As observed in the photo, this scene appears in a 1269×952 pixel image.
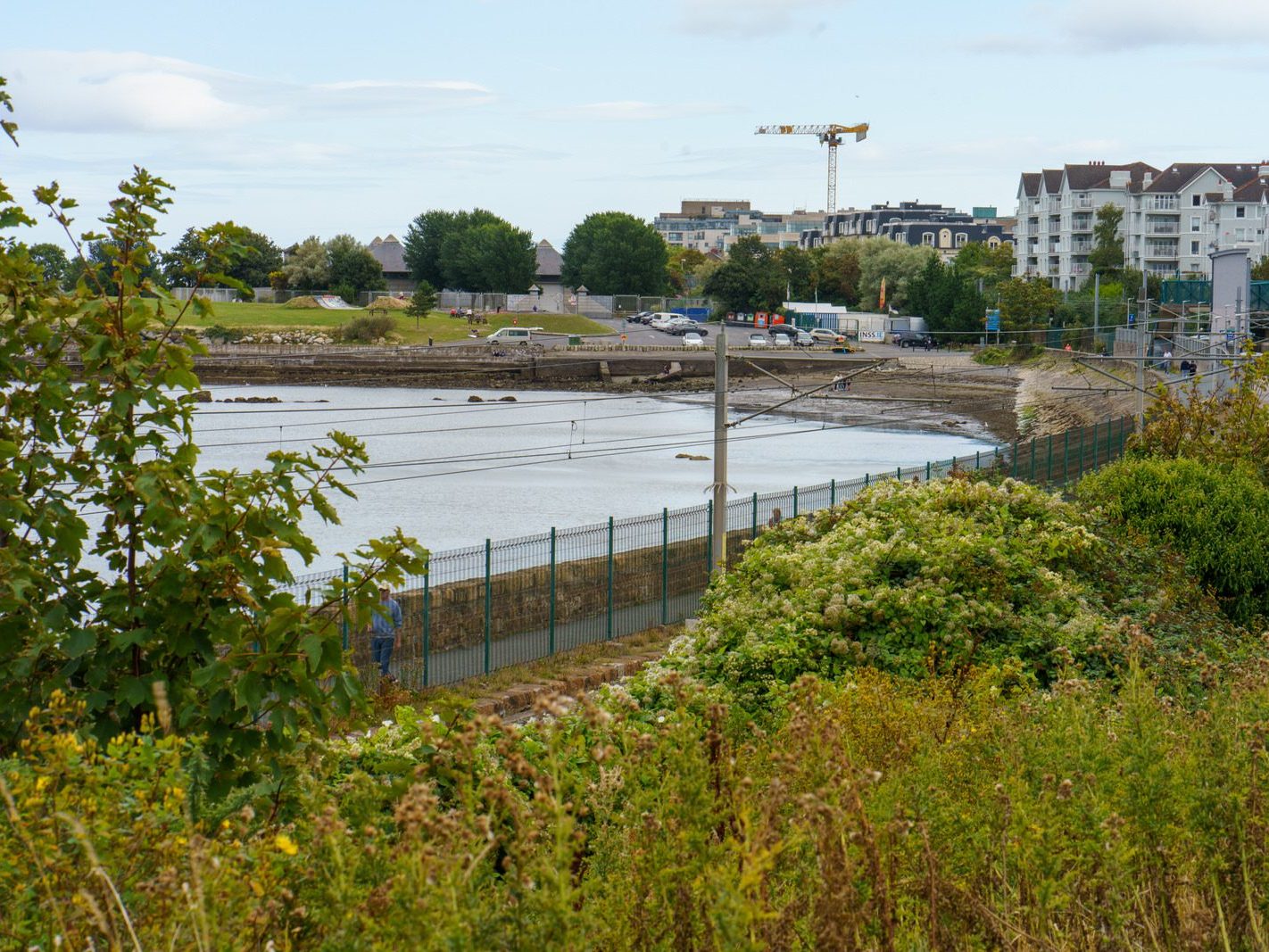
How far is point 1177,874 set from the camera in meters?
5.06

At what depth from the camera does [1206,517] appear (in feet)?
69.1

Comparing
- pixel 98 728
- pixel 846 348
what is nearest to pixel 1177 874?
pixel 98 728

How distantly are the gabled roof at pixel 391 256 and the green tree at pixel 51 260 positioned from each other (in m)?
157

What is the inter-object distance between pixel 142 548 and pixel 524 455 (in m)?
68.1

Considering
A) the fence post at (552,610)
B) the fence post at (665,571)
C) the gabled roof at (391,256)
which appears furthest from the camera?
the gabled roof at (391,256)

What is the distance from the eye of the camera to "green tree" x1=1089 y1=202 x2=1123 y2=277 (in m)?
114

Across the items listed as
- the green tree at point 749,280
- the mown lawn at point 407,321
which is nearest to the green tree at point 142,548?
the mown lawn at point 407,321

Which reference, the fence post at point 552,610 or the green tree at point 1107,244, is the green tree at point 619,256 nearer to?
the green tree at point 1107,244

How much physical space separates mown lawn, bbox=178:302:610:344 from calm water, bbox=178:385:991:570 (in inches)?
686

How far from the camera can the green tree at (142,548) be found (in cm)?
551

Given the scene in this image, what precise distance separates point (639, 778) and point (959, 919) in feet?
3.85

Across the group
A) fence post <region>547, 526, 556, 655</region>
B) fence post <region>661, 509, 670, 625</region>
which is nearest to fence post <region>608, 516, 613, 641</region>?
fence post <region>547, 526, 556, 655</region>

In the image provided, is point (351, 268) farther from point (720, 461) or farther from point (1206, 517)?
point (1206, 517)

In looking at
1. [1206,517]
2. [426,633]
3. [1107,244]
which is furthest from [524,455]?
[1107,244]
